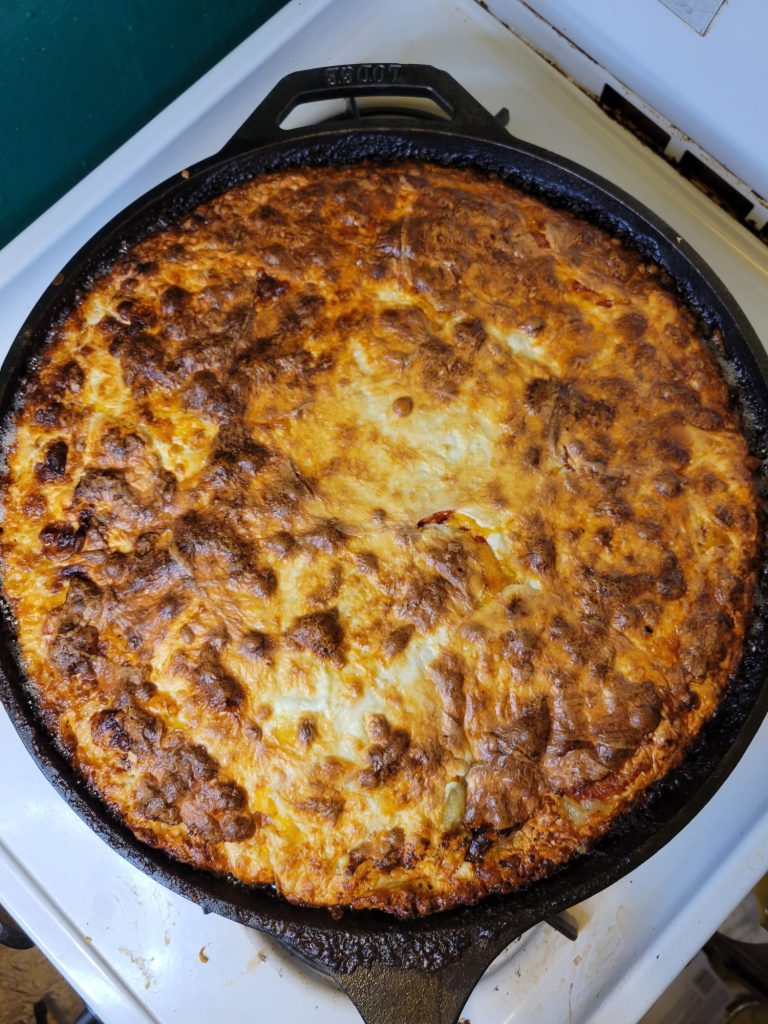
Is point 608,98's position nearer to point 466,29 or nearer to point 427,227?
point 466,29

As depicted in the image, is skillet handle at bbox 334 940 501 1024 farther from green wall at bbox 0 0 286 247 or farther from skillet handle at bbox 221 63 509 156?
green wall at bbox 0 0 286 247

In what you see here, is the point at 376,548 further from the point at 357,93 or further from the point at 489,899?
the point at 357,93

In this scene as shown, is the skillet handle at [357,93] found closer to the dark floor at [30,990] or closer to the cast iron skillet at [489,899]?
the cast iron skillet at [489,899]

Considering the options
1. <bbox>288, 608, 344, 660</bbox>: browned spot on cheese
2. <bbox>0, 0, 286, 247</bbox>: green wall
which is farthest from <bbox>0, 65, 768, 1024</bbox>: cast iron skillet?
<bbox>0, 0, 286, 247</bbox>: green wall

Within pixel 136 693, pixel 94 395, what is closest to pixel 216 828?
pixel 136 693

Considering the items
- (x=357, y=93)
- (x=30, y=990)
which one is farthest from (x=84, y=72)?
(x=30, y=990)

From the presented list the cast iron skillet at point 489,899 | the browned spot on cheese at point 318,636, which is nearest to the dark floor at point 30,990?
the cast iron skillet at point 489,899
